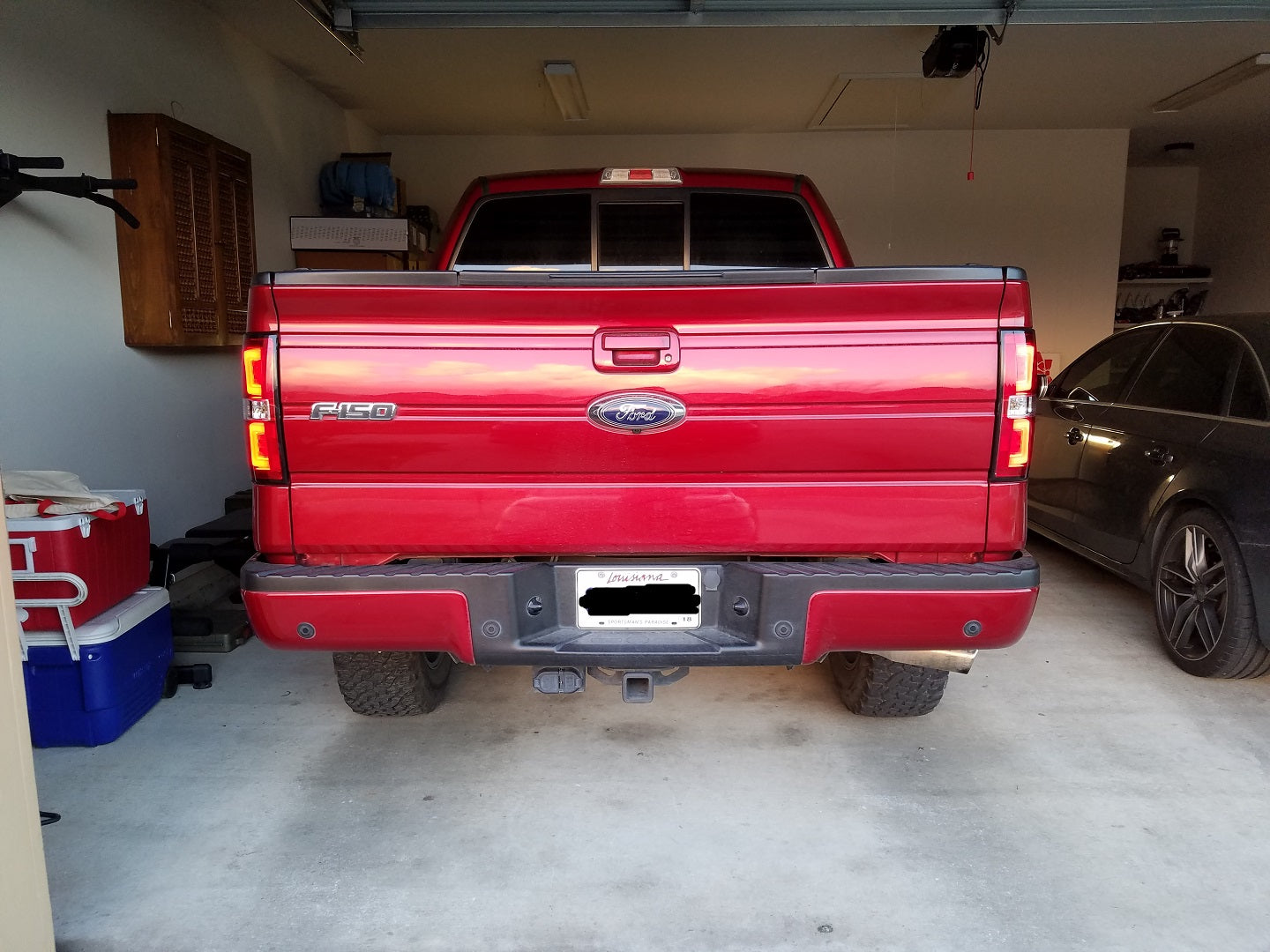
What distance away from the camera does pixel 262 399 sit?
78.6 inches

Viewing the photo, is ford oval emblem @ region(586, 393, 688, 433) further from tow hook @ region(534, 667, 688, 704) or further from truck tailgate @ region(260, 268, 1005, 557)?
tow hook @ region(534, 667, 688, 704)

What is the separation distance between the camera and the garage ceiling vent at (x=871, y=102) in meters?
6.99

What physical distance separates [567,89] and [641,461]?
5.95 m

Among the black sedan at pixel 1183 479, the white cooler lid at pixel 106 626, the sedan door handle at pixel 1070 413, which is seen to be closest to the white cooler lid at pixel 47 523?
the white cooler lid at pixel 106 626

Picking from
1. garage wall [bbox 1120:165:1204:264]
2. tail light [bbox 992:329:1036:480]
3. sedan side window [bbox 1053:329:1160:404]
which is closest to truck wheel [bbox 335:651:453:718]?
tail light [bbox 992:329:1036:480]

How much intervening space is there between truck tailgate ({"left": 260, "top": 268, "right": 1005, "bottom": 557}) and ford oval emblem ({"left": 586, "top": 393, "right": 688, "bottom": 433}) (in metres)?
0.02

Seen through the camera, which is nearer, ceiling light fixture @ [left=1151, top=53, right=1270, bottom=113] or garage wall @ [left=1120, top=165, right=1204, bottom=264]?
ceiling light fixture @ [left=1151, top=53, right=1270, bottom=113]

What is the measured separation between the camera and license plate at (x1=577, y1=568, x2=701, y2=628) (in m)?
2.08

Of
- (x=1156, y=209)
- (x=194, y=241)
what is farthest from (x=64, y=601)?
(x=1156, y=209)

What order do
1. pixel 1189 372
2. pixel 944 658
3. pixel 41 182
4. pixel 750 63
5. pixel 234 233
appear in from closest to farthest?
pixel 944 658
pixel 41 182
pixel 1189 372
pixel 234 233
pixel 750 63

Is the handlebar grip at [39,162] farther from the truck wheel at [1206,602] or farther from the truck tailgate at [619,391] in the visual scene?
the truck wheel at [1206,602]

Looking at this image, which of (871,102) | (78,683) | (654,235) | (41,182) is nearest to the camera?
(78,683)

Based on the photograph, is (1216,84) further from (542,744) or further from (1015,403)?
(542,744)

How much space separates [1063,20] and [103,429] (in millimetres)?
5069
